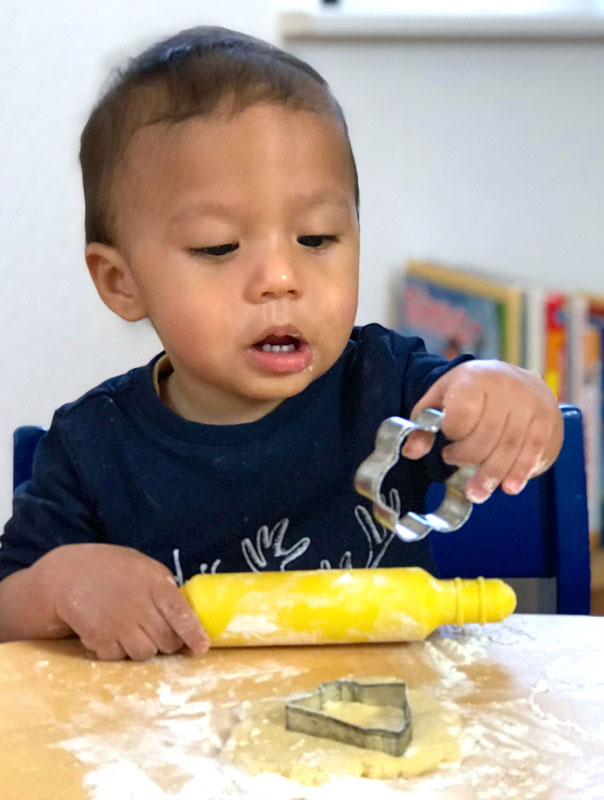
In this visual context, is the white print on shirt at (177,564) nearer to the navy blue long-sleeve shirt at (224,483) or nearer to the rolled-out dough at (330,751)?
the navy blue long-sleeve shirt at (224,483)

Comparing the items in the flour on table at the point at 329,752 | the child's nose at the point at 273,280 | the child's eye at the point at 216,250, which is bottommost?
the flour on table at the point at 329,752

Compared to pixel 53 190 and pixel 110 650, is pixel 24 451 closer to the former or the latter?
pixel 110 650

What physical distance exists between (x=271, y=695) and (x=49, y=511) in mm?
335

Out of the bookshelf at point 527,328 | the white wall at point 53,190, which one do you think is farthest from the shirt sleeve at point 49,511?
the bookshelf at point 527,328

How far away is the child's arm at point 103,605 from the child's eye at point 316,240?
26 cm

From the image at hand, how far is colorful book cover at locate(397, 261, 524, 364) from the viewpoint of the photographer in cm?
209

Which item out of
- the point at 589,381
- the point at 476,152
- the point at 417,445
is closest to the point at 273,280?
the point at 417,445

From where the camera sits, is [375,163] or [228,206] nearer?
[228,206]

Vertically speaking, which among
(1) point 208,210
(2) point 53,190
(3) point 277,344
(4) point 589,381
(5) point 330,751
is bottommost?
(5) point 330,751

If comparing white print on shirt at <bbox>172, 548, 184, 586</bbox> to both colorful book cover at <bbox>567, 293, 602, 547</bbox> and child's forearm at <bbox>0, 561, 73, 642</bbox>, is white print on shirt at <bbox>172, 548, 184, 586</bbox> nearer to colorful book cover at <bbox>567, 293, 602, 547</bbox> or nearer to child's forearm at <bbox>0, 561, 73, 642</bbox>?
child's forearm at <bbox>0, 561, 73, 642</bbox>

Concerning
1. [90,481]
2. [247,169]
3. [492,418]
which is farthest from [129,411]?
[492,418]

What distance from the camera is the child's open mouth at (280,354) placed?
875 mm

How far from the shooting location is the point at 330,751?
611 millimetres

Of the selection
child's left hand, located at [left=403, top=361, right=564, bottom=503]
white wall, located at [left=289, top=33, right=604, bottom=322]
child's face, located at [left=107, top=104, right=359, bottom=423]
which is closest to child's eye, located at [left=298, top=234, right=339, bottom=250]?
child's face, located at [left=107, top=104, right=359, bottom=423]
